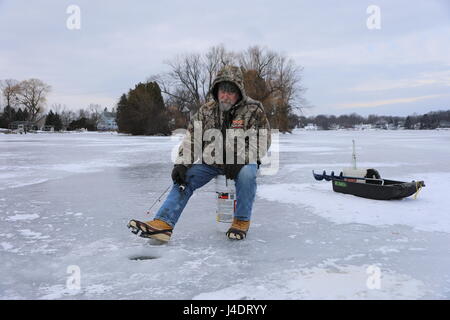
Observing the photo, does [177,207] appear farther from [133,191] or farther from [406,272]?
[133,191]

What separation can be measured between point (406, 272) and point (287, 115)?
4716cm

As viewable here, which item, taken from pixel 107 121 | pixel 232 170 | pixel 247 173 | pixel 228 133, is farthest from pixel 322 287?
pixel 107 121

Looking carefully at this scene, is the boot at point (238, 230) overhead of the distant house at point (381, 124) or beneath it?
beneath

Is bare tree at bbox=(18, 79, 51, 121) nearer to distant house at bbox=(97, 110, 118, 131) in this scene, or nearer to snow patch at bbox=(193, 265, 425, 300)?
distant house at bbox=(97, 110, 118, 131)

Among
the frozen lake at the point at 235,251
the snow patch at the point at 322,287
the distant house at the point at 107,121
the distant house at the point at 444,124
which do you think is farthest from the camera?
the distant house at the point at 107,121

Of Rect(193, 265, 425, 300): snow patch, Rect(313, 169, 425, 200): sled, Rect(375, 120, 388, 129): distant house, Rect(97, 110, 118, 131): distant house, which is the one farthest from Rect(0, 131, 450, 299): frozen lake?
Rect(375, 120, 388, 129): distant house

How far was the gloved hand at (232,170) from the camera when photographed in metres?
3.37

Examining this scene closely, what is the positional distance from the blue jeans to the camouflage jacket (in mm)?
95

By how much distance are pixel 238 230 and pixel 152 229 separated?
746 mm

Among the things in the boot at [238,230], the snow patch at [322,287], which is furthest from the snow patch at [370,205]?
the snow patch at [322,287]

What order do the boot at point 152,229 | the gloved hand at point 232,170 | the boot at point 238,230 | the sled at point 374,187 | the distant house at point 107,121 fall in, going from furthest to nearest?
the distant house at point 107,121, the sled at point 374,187, the gloved hand at point 232,170, the boot at point 238,230, the boot at point 152,229

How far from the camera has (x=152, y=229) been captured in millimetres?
3064

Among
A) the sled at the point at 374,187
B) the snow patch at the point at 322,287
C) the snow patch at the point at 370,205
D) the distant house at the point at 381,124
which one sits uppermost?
the distant house at the point at 381,124

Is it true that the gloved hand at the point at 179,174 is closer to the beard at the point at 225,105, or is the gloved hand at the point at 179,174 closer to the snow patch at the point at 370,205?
the beard at the point at 225,105
